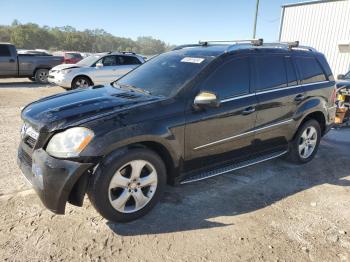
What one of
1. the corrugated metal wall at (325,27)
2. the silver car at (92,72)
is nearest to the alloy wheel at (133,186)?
the silver car at (92,72)

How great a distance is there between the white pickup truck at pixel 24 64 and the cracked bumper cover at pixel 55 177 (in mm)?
13534

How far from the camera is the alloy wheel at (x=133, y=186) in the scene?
Result: 316 cm

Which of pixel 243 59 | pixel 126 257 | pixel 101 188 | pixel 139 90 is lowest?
pixel 126 257

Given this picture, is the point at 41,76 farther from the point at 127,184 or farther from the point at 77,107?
the point at 127,184

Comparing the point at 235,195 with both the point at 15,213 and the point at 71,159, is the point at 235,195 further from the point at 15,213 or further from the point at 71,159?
the point at 15,213

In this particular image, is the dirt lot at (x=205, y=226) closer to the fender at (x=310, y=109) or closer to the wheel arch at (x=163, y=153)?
the wheel arch at (x=163, y=153)

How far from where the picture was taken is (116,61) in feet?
40.7

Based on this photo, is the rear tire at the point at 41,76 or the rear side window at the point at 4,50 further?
the rear tire at the point at 41,76

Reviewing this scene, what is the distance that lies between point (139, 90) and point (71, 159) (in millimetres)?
1377

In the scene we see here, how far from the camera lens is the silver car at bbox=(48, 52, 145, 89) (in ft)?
38.4

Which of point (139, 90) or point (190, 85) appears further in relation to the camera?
point (139, 90)

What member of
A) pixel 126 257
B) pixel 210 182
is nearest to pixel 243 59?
pixel 210 182

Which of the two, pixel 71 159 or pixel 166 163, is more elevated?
pixel 71 159

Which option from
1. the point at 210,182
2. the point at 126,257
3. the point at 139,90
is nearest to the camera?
the point at 126,257
